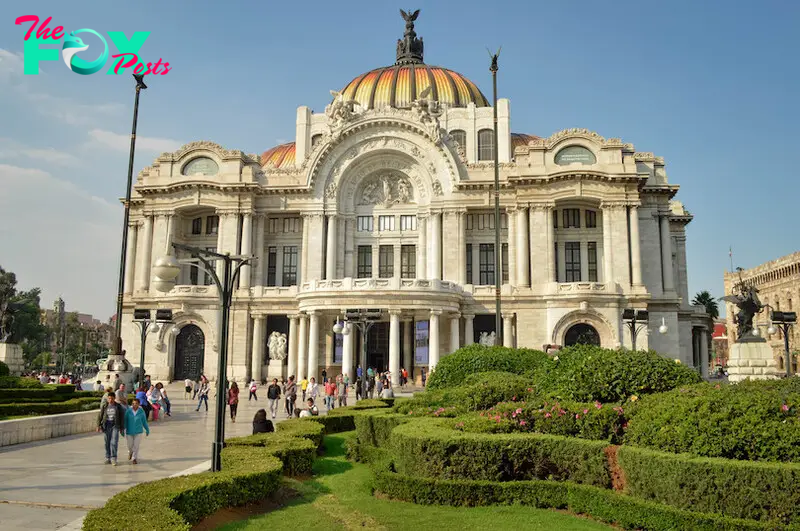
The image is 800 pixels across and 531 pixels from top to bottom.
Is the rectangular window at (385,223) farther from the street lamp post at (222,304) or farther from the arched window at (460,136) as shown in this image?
the street lamp post at (222,304)

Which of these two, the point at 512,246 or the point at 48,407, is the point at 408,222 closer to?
the point at 512,246

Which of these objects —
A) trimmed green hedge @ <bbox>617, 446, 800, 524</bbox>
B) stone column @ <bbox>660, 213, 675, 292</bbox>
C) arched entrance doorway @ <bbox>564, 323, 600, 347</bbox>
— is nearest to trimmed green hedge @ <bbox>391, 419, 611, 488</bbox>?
trimmed green hedge @ <bbox>617, 446, 800, 524</bbox>

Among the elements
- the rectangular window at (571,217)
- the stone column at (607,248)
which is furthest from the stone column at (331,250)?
the stone column at (607,248)

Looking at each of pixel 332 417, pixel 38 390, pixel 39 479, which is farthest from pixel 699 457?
pixel 38 390

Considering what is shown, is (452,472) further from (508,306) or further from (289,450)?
(508,306)

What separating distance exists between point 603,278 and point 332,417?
31.3m

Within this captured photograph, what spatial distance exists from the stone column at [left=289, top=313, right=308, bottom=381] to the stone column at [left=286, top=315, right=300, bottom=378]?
717mm

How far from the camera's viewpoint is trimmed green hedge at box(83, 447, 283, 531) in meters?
8.63

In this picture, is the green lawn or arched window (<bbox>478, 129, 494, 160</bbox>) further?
arched window (<bbox>478, 129, 494, 160</bbox>)

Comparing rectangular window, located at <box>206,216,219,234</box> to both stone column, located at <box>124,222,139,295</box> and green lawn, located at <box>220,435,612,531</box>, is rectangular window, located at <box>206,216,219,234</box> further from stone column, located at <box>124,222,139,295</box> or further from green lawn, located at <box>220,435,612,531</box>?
green lawn, located at <box>220,435,612,531</box>

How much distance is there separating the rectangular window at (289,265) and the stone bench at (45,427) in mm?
29849

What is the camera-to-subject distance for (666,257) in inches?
1984

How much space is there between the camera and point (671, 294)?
161 ft

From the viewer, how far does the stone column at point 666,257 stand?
4978 cm
